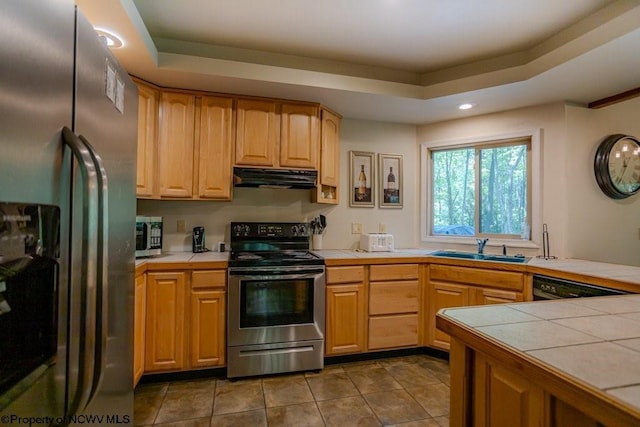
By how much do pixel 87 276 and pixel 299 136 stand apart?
2247 millimetres

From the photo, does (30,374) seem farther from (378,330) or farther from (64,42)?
(378,330)

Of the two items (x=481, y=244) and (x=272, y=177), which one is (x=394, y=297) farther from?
→ (x=272, y=177)

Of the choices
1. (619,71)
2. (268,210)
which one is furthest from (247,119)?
(619,71)

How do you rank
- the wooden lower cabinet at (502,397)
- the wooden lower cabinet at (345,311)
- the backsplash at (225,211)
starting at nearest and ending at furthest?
the wooden lower cabinet at (502,397) → the wooden lower cabinet at (345,311) → the backsplash at (225,211)

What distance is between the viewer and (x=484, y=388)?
917 millimetres

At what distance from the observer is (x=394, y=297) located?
8.96 feet

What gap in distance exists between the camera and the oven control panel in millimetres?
2893

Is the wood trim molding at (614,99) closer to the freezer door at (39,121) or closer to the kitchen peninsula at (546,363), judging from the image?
the kitchen peninsula at (546,363)

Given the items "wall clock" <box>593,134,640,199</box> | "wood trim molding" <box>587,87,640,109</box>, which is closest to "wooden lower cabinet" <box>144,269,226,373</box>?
"wall clock" <box>593,134,640,199</box>

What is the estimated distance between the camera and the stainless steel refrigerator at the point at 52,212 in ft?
1.81

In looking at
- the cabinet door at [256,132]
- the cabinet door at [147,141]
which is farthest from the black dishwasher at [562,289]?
the cabinet door at [147,141]

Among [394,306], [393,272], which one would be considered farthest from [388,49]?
[394,306]

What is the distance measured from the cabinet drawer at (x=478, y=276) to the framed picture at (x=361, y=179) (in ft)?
3.20

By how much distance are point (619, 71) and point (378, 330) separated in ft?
8.63
